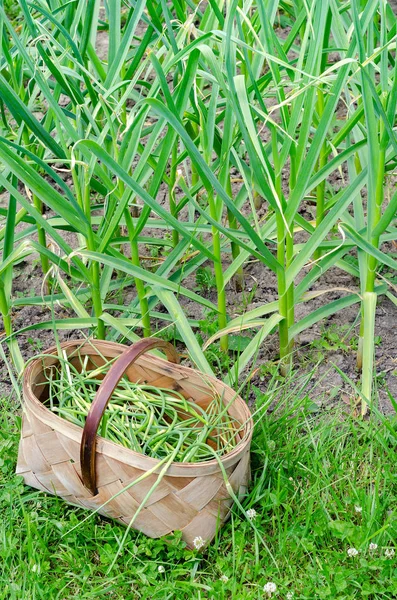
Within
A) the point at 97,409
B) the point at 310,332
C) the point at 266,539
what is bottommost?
the point at 266,539

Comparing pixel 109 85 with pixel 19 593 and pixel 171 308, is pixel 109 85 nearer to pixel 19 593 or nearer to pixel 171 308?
pixel 171 308

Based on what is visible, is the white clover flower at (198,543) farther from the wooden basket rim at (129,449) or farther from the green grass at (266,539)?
the wooden basket rim at (129,449)

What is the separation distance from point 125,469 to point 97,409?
0.14 metres

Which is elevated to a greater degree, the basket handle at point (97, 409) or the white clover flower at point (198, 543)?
the basket handle at point (97, 409)

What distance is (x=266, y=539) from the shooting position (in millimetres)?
1716

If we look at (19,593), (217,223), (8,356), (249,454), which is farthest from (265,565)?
(8,356)

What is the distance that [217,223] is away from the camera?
5.92 feet

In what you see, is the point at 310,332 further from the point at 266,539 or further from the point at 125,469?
the point at 125,469

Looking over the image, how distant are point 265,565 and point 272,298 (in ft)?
2.69

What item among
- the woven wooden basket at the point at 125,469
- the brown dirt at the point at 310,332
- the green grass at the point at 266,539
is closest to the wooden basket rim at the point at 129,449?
the woven wooden basket at the point at 125,469

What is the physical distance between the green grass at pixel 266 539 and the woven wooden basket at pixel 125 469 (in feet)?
0.14

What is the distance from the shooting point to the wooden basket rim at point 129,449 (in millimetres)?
1588

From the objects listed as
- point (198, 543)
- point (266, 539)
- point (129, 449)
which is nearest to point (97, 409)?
point (129, 449)

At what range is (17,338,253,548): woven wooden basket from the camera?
1.60 m
